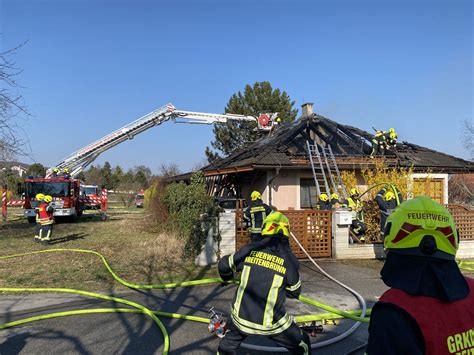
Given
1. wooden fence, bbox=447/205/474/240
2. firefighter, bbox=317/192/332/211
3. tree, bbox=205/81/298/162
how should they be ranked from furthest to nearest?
tree, bbox=205/81/298/162 < firefighter, bbox=317/192/332/211 < wooden fence, bbox=447/205/474/240

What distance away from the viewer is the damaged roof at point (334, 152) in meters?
12.5

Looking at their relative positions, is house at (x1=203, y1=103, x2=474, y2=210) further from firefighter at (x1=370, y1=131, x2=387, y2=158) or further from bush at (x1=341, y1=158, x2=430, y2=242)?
bush at (x1=341, y1=158, x2=430, y2=242)

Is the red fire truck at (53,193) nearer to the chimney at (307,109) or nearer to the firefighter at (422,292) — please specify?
the chimney at (307,109)

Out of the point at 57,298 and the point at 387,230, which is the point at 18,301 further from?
the point at 387,230

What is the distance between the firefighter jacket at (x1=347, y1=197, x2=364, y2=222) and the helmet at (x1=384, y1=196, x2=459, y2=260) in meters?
8.16

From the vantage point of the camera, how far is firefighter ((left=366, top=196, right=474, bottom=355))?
1.28 metres

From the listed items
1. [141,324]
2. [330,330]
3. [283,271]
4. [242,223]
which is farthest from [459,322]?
[242,223]

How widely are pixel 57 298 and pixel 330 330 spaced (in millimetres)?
4479

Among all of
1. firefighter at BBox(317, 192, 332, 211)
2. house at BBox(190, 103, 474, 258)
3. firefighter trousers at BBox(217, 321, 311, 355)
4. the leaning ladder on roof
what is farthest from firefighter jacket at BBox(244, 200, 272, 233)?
firefighter trousers at BBox(217, 321, 311, 355)

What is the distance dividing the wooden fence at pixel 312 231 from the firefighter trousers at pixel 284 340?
5961 millimetres

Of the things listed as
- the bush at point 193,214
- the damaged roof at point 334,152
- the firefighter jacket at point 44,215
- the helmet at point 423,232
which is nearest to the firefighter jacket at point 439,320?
the helmet at point 423,232

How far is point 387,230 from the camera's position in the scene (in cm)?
152

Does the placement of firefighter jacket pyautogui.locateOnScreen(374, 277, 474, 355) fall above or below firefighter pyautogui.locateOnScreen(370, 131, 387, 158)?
below

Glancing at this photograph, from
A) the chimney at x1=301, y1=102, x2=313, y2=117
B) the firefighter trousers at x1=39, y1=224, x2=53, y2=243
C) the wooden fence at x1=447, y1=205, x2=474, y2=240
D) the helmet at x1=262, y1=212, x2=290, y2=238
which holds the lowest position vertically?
the firefighter trousers at x1=39, y1=224, x2=53, y2=243
